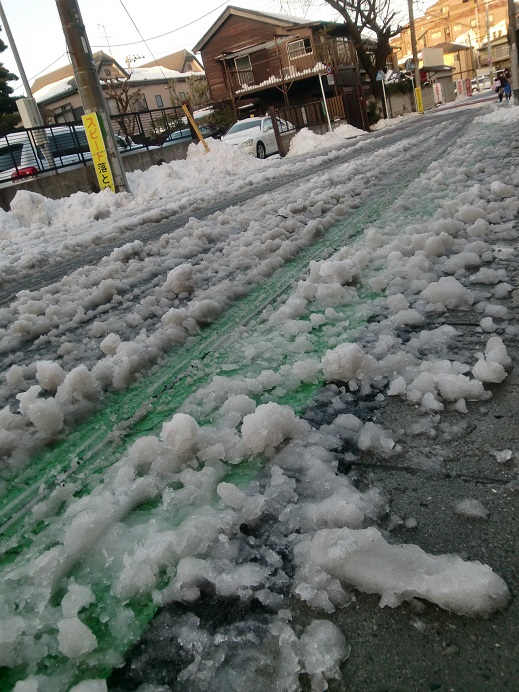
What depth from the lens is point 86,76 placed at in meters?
9.84

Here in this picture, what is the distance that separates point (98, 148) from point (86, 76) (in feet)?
4.32

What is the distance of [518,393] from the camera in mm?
1528

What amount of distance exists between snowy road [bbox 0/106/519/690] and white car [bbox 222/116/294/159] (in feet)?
47.2

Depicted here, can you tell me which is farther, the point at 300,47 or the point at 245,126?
the point at 300,47

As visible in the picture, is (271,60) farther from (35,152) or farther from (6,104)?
(35,152)

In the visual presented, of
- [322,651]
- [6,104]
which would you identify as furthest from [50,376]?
[6,104]

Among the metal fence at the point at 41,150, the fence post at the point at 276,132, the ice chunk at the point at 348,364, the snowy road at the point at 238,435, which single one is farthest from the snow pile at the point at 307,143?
the ice chunk at the point at 348,364

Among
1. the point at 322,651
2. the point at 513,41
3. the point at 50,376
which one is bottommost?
the point at 322,651

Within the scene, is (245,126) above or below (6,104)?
below

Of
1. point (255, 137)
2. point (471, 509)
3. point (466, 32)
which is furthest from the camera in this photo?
point (466, 32)

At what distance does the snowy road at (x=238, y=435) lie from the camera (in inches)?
38.0

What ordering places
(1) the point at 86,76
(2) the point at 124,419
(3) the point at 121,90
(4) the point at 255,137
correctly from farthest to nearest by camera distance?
(3) the point at 121,90, (4) the point at 255,137, (1) the point at 86,76, (2) the point at 124,419

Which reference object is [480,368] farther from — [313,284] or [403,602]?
[313,284]

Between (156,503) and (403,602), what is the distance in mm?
685
